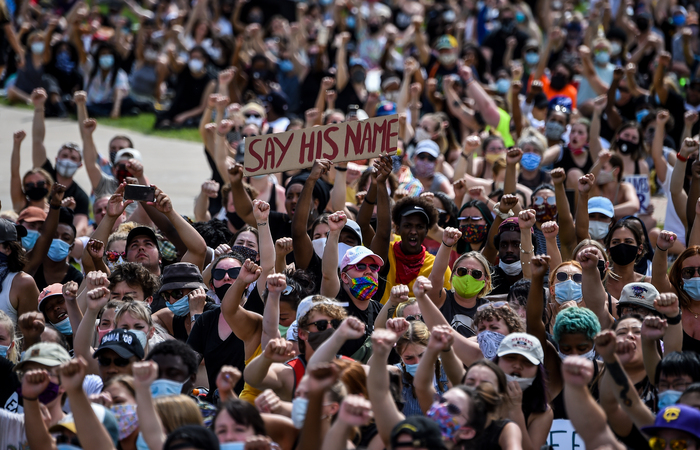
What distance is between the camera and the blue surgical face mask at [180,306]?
245 inches

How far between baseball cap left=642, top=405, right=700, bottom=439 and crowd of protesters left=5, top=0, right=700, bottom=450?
0.03ft

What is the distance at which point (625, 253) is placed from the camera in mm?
6566

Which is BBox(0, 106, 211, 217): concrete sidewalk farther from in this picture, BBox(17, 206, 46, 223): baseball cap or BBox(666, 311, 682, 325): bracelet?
BBox(666, 311, 682, 325): bracelet

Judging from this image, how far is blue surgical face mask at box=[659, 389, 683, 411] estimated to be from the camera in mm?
4367

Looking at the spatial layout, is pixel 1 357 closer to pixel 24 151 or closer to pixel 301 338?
pixel 301 338

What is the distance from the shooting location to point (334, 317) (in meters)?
5.08

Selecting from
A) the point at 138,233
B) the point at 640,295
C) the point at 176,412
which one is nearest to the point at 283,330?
the point at 176,412

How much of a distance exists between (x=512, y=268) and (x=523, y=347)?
6.58 feet

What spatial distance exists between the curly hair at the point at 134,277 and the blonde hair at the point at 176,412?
191 cm

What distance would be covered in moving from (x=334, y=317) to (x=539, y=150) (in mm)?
4682

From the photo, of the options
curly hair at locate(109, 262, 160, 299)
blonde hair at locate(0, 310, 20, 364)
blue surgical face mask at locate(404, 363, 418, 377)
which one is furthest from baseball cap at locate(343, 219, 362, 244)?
blonde hair at locate(0, 310, 20, 364)

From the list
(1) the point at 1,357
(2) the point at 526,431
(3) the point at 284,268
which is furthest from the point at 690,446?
(1) the point at 1,357

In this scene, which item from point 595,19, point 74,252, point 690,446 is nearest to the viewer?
point 690,446

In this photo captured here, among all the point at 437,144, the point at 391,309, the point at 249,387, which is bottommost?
the point at 249,387
